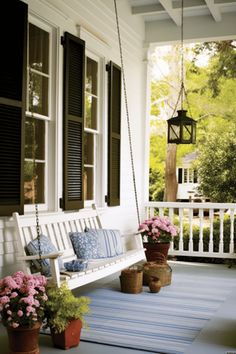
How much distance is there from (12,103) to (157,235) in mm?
3096

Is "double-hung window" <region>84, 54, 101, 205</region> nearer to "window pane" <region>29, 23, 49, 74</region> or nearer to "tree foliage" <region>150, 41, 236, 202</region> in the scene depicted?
"window pane" <region>29, 23, 49, 74</region>

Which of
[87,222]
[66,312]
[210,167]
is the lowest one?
→ [66,312]

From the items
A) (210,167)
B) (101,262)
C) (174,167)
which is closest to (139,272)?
(101,262)

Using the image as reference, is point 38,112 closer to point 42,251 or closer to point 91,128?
point 91,128

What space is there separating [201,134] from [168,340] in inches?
433

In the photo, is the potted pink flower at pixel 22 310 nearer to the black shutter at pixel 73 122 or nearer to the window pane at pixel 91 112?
the black shutter at pixel 73 122

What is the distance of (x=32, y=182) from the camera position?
4965mm

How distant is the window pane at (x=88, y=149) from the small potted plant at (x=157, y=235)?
1.13 m

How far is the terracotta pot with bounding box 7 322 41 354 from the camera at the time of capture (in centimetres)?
327

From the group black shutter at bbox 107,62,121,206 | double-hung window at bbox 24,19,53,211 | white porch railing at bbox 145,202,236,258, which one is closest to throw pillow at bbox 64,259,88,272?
double-hung window at bbox 24,19,53,211

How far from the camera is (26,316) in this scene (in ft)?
10.6

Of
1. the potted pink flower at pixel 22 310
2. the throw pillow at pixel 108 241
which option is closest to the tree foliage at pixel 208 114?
the throw pillow at pixel 108 241

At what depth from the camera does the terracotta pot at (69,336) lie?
3.54 meters

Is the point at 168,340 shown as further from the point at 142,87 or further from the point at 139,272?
the point at 142,87
